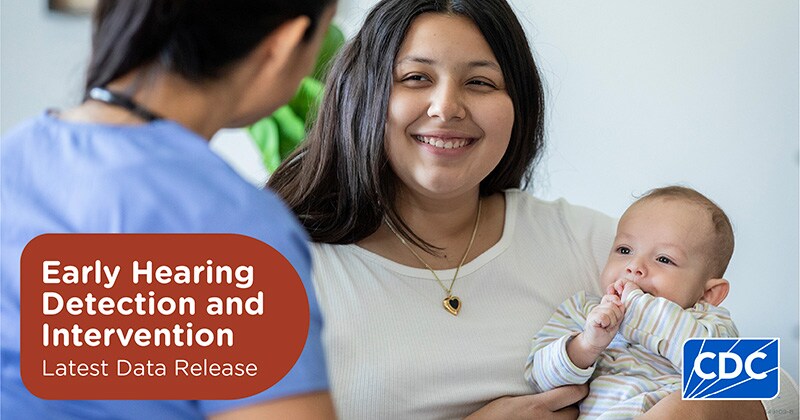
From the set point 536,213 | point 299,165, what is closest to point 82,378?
point 299,165

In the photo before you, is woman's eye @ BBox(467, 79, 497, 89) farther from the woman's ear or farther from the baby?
the woman's ear

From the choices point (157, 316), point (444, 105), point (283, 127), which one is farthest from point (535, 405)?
point (283, 127)

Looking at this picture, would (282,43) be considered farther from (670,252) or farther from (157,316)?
(670,252)

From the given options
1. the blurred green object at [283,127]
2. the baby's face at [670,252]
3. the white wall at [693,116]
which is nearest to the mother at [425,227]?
the baby's face at [670,252]

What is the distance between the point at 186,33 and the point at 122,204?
107mm

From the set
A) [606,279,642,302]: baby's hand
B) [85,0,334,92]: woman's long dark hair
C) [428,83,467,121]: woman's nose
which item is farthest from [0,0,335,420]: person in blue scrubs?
[606,279,642,302]: baby's hand

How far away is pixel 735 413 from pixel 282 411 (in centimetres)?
72

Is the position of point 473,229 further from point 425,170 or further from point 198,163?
point 198,163

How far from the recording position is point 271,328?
0.58 m

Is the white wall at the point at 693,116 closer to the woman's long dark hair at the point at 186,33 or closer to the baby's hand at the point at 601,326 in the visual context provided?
the baby's hand at the point at 601,326

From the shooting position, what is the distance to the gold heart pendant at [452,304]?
42.9 inches

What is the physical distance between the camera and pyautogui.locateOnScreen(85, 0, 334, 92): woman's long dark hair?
54cm

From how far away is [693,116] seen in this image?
1527 mm

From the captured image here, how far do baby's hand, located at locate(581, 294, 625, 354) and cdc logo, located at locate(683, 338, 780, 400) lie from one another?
75mm
